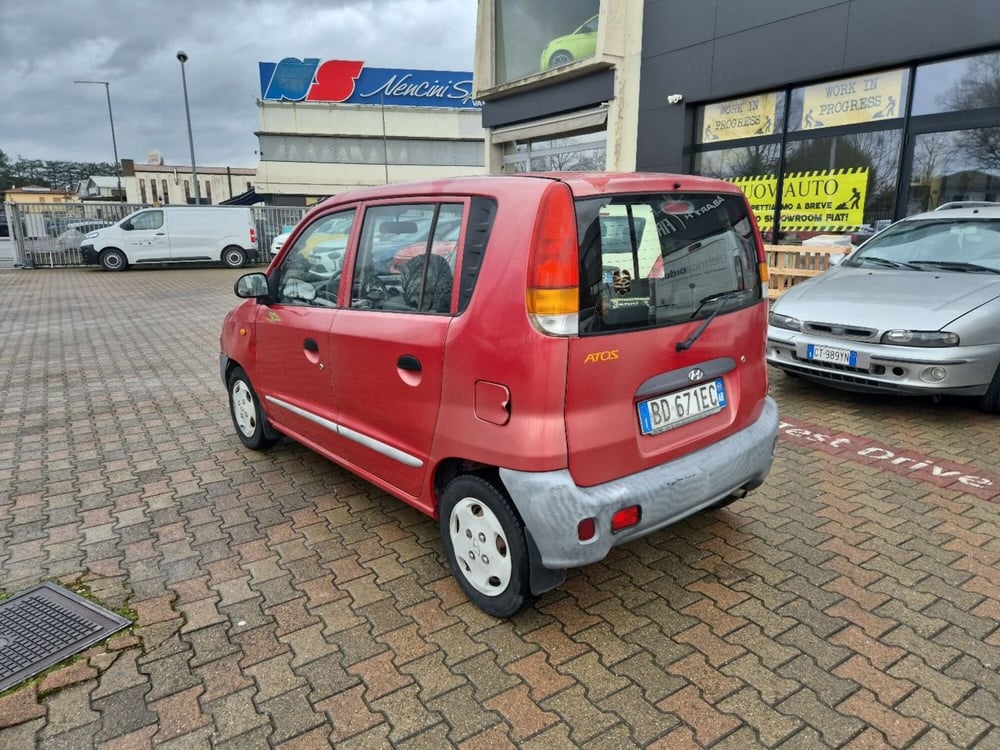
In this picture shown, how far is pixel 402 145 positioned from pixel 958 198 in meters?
39.3

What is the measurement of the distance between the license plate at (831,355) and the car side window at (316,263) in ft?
12.5

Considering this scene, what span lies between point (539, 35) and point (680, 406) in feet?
42.4

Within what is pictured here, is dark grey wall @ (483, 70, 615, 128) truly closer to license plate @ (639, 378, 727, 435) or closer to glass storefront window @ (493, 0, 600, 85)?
glass storefront window @ (493, 0, 600, 85)

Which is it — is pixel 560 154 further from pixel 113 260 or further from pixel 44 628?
pixel 113 260

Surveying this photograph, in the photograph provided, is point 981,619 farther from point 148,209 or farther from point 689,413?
point 148,209

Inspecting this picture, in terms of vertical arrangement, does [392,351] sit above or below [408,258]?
below

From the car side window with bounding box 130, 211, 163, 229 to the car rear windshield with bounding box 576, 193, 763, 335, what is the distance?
70.2 ft

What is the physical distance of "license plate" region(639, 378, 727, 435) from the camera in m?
2.62

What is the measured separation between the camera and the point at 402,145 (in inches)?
1706

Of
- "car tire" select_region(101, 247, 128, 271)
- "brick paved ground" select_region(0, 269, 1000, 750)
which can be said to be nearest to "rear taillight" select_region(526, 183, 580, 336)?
"brick paved ground" select_region(0, 269, 1000, 750)

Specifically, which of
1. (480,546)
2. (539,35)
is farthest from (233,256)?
(480,546)

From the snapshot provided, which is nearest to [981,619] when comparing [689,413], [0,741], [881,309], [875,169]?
[689,413]

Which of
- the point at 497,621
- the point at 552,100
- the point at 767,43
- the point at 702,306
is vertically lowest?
the point at 497,621

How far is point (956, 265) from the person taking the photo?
5.50m
